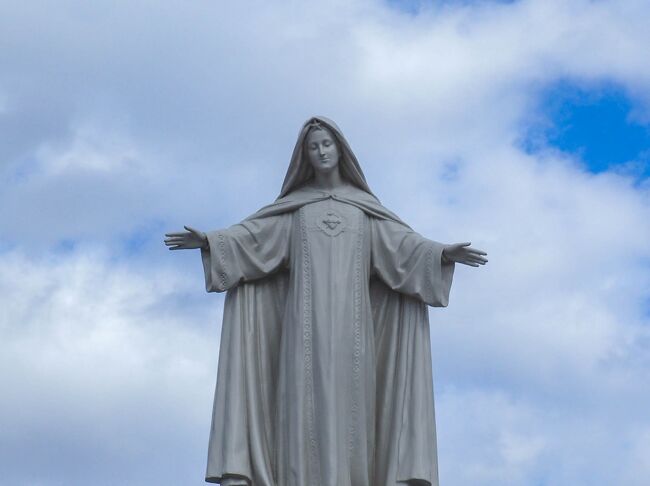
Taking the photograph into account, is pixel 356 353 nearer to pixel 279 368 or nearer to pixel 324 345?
pixel 324 345

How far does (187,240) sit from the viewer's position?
2073 cm

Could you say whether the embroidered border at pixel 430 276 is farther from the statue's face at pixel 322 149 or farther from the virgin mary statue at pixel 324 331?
the statue's face at pixel 322 149

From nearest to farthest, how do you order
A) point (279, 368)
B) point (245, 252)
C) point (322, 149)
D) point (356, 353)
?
point (356, 353), point (279, 368), point (245, 252), point (322, 149)

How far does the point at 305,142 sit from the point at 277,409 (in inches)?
133

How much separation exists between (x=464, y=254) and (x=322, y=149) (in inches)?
88.9

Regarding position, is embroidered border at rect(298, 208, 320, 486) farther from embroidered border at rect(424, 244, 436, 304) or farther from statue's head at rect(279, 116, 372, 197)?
embroidered border at rect(424, 244, 436, 304)

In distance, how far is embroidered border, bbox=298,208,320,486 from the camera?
64.7ft

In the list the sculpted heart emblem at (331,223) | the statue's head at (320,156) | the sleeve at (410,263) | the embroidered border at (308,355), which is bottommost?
the embroidered border at (308,355)

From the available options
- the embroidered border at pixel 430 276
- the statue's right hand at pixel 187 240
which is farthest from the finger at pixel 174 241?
the embroidered border at pixel 430 276

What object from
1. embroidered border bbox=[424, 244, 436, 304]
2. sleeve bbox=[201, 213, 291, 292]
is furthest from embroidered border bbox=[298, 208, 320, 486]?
embroidered border bbox=[424, 244, 436, 304]

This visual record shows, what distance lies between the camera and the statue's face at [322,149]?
21.2 meters

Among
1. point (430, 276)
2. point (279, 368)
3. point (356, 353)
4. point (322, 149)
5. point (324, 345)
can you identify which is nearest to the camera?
point (324, 345)

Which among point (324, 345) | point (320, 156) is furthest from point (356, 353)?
point (320, 156)

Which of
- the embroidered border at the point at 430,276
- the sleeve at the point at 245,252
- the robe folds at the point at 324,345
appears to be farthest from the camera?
the sleeve at the point at 245,252
